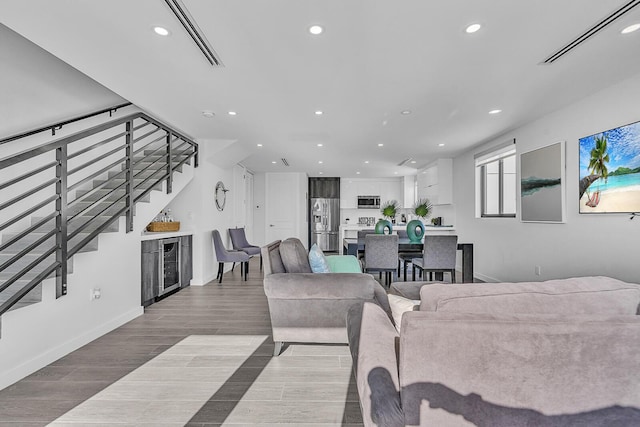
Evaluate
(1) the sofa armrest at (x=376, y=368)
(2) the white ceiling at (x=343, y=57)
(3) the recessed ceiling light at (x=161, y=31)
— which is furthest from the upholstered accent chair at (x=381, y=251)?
(3) the recessed ceiling light at (x=161, y=31)

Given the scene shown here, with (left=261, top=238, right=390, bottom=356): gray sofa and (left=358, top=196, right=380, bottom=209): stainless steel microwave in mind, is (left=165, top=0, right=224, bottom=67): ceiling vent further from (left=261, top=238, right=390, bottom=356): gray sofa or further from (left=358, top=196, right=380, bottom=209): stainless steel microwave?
(left=358, top=196, right=380, bottom=209): stainless steel microwave

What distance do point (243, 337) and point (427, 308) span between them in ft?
6.95

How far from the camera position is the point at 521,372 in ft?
2.81

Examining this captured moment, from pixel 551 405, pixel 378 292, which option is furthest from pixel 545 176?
pixel 551 405

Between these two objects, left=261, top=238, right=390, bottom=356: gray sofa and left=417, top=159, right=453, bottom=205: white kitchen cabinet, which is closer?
left=261, top=238, right=390, bottom=356: gray sofa

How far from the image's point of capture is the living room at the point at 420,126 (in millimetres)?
2252

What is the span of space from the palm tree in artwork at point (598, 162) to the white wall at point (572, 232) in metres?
0.14

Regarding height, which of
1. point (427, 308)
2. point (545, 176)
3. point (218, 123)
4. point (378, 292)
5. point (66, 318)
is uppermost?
point (218, 123)

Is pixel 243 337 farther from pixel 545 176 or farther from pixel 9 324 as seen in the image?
pixel 545 176

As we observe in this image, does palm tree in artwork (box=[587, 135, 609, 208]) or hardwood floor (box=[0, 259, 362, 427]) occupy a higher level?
palm tree in artwork (box=[587, 135, 609, 208])

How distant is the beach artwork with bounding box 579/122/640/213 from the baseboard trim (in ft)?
16.1

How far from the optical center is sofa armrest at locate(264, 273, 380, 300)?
7.64 feet

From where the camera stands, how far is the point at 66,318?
2.51 m

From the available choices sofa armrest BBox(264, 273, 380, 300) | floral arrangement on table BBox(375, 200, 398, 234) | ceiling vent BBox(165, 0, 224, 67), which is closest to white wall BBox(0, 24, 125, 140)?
ceiling vent BBox(165, 0, 224, 67)
